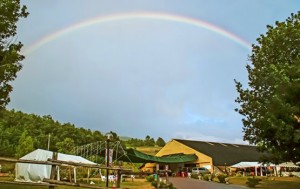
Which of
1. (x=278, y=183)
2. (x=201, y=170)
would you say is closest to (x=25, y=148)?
(x=201, y=170)

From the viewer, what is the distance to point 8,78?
16.3m

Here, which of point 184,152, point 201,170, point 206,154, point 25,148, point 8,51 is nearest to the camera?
point 8,51

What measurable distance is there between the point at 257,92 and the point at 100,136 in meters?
58.0

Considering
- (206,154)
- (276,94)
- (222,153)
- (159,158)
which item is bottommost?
(159,158)

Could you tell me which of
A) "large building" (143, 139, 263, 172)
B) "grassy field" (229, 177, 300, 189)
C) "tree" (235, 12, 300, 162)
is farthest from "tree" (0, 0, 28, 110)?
"large building" (143, 139, 263, 172)

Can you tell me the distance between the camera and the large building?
200 feet

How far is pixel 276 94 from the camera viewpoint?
19906mm

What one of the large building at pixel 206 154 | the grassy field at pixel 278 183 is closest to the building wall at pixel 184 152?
the large building at pixel 206 154

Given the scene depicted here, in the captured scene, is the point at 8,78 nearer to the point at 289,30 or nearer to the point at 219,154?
the point at 289,30

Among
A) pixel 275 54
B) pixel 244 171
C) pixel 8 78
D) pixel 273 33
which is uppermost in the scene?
pixel 273 33

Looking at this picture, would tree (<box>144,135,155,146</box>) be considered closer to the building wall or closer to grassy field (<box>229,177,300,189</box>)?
the building wall

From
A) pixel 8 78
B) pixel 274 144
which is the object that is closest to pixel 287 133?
pixel 274 144

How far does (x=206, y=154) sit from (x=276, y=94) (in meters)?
44.1

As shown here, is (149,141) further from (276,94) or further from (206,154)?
(276,94)
